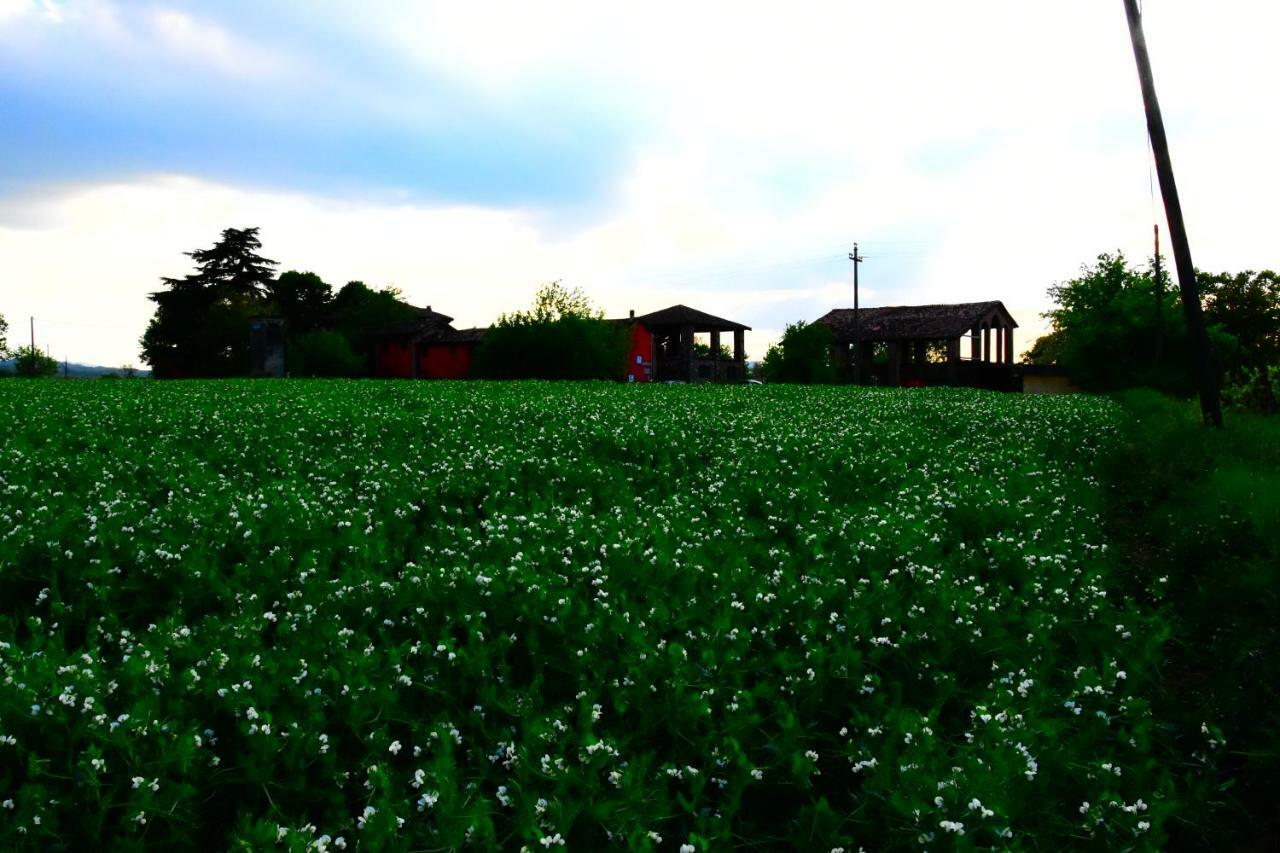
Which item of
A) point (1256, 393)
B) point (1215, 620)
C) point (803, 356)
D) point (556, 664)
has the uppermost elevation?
point (803, 356)

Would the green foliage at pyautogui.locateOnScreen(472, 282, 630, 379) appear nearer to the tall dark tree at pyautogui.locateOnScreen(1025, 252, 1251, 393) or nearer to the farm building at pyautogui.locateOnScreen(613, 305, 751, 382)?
the farm building at pyautogui.locateOnScreen(613, 305, 751, 382)

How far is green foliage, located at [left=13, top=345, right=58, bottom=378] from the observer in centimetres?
9150

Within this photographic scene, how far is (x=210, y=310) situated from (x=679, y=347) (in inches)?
1579

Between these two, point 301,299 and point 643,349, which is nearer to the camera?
point 643,349

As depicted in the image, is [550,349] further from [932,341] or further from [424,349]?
[932,341]

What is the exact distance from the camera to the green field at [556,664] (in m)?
4.14

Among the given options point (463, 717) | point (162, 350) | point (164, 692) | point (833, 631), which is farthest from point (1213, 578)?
point (162, 350)

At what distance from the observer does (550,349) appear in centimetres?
5628

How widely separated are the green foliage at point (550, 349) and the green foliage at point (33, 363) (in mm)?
58511

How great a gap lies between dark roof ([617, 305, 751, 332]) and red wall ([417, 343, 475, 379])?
14.2 m

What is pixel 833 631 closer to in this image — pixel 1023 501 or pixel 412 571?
pixel 412 571

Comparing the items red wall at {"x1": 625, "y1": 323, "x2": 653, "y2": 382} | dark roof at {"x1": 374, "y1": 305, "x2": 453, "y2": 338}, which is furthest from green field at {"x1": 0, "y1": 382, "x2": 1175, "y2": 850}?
dark roof at {"x1": 374, "y1": 305, "x2": 453, "y2": 338}

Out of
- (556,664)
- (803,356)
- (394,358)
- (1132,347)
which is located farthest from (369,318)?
(556,664)

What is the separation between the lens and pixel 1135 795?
461 cm
